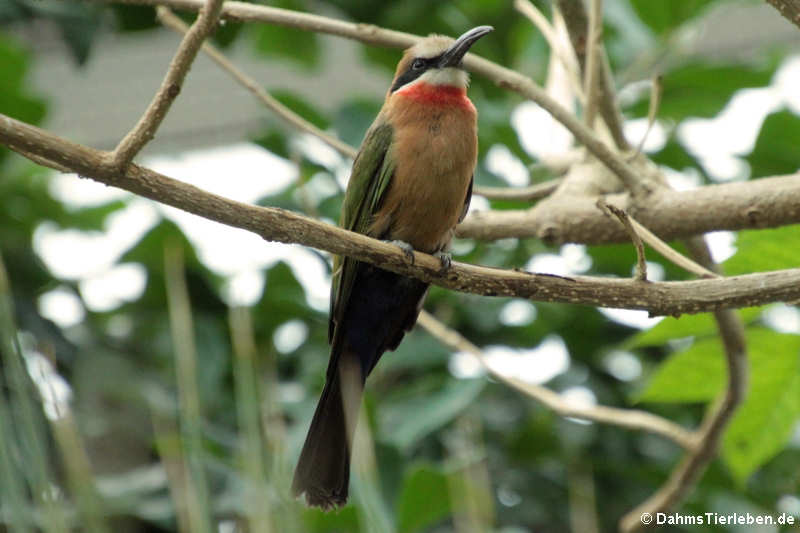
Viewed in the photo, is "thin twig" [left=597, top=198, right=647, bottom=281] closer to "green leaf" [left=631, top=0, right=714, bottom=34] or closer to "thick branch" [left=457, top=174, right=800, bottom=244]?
"thick branch" [left=457, top=174, right=800, bottom=244]

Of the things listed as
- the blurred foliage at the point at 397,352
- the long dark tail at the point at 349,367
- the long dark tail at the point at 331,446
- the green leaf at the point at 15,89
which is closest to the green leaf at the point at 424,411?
the blurred foliage at the point at 397,352

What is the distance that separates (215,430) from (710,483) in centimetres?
185

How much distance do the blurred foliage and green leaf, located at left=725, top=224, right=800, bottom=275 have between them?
1.01m

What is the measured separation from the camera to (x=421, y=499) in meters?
3.09

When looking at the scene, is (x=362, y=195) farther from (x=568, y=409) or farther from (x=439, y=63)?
(x=568, y=409)

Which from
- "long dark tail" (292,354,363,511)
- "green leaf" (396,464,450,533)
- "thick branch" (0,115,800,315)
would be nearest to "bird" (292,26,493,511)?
"long dark tail" (292,354,363,511)

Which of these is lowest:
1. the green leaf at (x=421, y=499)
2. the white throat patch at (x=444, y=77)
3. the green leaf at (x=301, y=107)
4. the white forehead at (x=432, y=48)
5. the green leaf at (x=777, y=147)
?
the green leaf at (x=421, y=499)

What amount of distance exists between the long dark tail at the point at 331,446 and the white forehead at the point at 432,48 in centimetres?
107

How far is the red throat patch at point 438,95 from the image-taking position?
3154 mm

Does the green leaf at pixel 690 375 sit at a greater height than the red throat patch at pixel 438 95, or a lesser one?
lesser

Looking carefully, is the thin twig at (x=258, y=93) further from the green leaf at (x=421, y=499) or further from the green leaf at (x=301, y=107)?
the green leaf at (x=421, y=499)

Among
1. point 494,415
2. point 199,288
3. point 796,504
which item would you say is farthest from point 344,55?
point 796,504

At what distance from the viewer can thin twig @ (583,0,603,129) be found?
112 inches

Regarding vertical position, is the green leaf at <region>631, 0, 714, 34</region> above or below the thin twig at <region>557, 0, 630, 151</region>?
above
